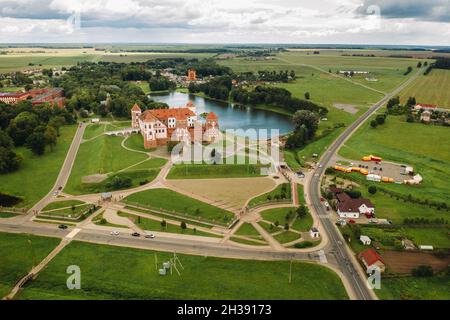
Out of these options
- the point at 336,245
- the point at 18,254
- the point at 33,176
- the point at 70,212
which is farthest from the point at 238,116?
the point at 18,254

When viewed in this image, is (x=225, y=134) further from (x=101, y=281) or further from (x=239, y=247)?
(x=101, y=281)

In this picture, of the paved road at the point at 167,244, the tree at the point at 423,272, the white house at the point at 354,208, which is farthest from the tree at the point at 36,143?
the tree at the point at 423,272

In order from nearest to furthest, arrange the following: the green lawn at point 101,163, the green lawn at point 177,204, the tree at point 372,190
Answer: the green lawn at point 177,204, the tree at point 372,190, the green lawn at point 101,163

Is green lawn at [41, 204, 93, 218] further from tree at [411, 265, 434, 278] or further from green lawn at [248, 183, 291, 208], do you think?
tree at [411, 265, 434, 278]

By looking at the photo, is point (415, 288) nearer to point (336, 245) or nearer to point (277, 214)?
point (336, 245)

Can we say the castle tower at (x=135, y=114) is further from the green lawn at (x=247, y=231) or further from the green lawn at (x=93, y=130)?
the green lawn at (x=247, y=231)

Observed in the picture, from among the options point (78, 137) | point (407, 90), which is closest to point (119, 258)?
point (78, 137)
